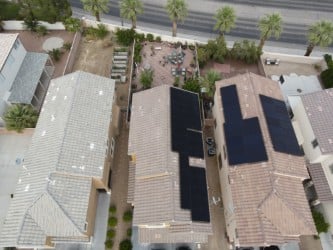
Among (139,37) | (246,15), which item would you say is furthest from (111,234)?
(246,15)

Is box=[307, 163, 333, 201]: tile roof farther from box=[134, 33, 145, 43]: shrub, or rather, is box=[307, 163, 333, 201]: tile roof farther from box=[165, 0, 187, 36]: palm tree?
box=[134, 33, 145, 43]: shrub

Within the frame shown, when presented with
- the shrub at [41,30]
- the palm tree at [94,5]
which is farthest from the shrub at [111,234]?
the shrub at [41,30]

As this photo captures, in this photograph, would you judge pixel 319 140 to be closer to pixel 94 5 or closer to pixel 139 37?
pixel 139 37

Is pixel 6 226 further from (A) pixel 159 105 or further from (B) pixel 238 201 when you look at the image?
(B) pixel 238 201

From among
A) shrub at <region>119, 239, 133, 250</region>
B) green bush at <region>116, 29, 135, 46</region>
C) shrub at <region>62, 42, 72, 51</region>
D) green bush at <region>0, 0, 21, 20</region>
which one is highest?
green bush at <region>0, 0, 21, 20</region>

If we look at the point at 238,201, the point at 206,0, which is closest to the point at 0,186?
the point at 238,201

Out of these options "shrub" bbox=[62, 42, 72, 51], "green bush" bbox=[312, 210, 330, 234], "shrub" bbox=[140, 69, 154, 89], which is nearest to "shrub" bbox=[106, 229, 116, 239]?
"shrub" bbox=[140, 69, 154, 89]
